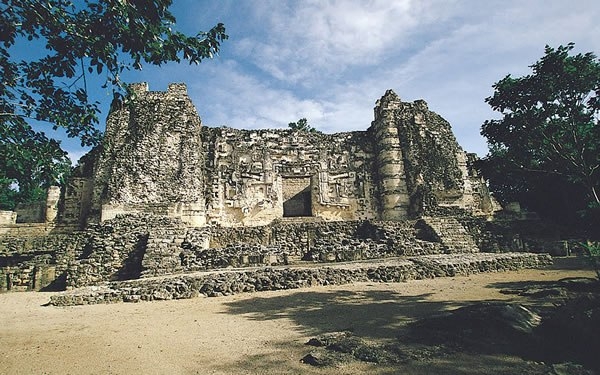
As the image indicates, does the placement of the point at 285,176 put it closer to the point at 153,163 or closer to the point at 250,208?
A: the point at 250,208

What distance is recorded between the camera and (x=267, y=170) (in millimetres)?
17359

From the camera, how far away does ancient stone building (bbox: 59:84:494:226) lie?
15227 millimetres

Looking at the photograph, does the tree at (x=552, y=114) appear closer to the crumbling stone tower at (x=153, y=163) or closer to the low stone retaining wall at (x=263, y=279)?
the low stone retaining wall at (x=263, y=279)

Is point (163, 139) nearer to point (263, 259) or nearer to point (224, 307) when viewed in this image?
point (263, 259)

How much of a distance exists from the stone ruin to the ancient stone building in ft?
0.21

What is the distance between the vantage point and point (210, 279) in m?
8.38

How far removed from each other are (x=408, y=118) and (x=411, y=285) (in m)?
12.1

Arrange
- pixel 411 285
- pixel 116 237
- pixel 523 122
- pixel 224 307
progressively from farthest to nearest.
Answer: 1. pixel 116 237
2. pixel 523 122
3. pixel 411 285
4. pixel 224 307

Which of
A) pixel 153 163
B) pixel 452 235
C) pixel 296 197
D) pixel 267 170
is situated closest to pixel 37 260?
pixel 153 163

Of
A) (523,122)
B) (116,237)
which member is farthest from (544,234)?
(116,237)

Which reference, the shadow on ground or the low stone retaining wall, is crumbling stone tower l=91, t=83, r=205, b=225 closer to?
the low stone retaining wall

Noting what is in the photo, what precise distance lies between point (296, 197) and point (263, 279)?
9.86 meters

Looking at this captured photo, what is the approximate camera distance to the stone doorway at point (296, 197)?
17.9m

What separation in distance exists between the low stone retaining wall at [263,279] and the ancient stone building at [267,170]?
21.4 ft
